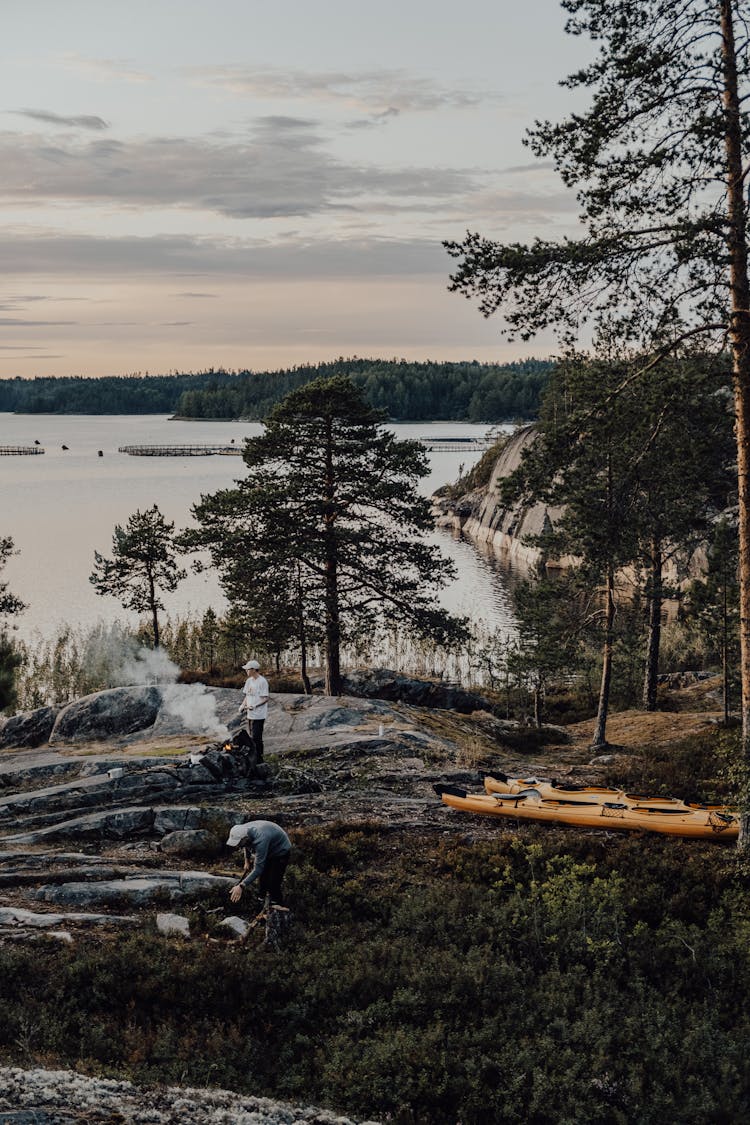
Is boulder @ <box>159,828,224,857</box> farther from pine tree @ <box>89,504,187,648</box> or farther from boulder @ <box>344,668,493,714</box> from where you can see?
pine tree @ <box>89,504,187,648</box>

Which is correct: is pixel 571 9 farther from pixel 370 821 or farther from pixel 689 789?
pixel 689 789

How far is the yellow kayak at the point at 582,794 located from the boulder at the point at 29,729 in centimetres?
1696

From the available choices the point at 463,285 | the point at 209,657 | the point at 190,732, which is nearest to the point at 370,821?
the point at 463,285

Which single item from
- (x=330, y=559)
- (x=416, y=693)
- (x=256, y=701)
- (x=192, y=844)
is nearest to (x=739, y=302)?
(x=256, y=701)

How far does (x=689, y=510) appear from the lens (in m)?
29.7

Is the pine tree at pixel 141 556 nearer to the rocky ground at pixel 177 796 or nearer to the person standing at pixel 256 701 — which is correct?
the rocky ground at pixel 177 796

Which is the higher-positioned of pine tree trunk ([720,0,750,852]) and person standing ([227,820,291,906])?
pine tree trunk ([720,0,750,852])

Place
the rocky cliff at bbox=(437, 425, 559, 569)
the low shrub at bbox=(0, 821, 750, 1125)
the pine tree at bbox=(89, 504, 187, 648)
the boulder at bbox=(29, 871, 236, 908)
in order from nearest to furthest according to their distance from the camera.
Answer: the low shrub at bbox=(0, 821, 750, 1125) < the boulder at bbox=(29, 871, 236, 908) < the pine tree at bbox=(89, 504, 187, 648) < the rocky cliff at bbox=(437, 425, 559, 569)

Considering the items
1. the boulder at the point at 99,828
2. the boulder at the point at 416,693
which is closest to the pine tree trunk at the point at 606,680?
the boulder at the point at 416,693

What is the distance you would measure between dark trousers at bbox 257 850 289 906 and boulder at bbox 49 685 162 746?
636 inches

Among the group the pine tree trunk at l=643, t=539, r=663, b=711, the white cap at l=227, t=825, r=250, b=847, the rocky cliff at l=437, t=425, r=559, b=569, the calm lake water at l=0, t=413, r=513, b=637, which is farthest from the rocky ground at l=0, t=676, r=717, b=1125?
the rocky cliff at l=437, t=425, r=559, b=569

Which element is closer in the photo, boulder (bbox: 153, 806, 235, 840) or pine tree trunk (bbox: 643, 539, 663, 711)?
boulder (bbox: 153, 806, 235, 840)

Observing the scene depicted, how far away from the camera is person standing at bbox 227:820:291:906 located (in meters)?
11.9

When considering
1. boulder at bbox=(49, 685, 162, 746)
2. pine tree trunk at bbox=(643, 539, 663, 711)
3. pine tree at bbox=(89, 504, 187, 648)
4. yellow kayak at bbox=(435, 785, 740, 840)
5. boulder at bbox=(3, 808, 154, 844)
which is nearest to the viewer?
yellow kayak at bbox=(435, 785, 740, 840)
